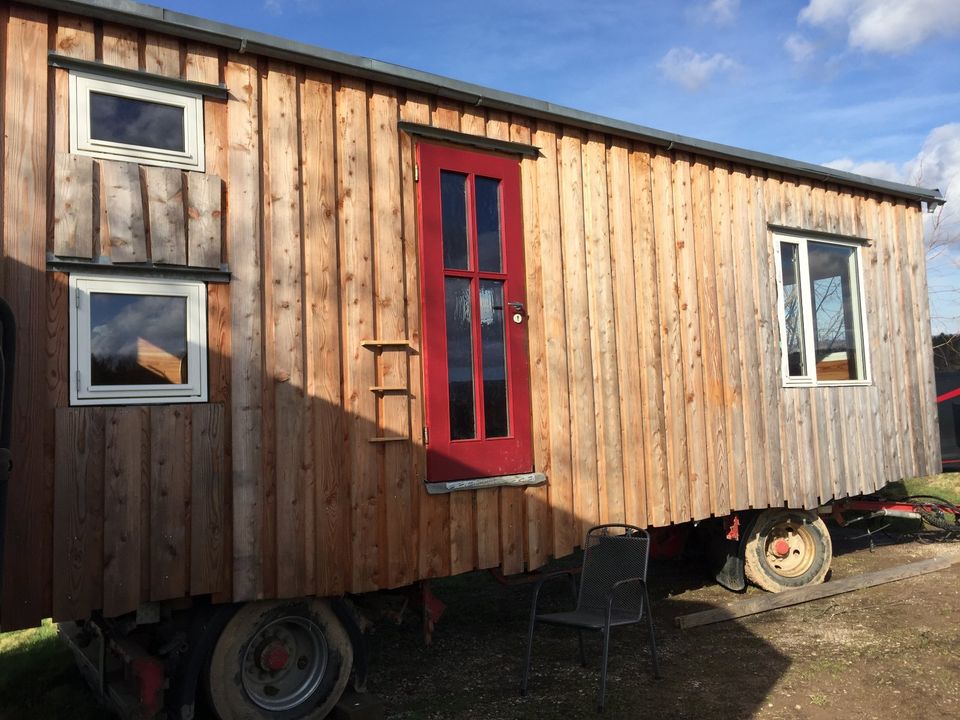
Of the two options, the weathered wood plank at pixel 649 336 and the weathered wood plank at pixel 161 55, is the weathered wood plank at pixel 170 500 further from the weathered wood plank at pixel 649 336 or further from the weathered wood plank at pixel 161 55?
the weathered wood plank at pixel 649 336

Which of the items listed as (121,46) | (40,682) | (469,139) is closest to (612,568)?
(469,139)

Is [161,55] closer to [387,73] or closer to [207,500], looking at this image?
[387,73]

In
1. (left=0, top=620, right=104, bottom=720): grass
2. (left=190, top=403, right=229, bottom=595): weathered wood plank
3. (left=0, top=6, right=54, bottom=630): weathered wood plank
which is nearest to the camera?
(left=0, top=6, right=54, bottom=630): weathered wood plank

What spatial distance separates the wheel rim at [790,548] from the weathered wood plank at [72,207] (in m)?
5.95

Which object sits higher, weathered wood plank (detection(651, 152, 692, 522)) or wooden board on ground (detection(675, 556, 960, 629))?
weathered wood plank (detection(651, 152, 692, 522))

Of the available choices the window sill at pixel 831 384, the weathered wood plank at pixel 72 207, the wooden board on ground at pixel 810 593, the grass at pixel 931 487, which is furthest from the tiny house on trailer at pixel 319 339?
the grass at pixel 931 487

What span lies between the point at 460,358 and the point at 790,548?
3.99 metres

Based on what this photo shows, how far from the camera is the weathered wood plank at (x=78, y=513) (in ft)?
12.5

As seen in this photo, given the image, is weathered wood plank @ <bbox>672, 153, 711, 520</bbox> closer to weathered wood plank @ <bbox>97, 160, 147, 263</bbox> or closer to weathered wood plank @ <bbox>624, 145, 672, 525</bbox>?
weathered wood plank @ <bbox>624, 145, 672, 525</bbox>

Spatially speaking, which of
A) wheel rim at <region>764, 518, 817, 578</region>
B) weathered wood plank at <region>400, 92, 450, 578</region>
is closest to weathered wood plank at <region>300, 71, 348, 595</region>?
weathered wood plank at <region>400, 92, 450, 578</region>

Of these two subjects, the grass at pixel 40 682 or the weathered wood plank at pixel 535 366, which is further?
the weathered wood plank at pixel 535 366

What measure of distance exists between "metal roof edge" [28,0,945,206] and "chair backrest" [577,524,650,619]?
292cm

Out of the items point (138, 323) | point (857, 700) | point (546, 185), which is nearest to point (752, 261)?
point (546, 185)

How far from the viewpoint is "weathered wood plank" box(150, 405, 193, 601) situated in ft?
13.2
